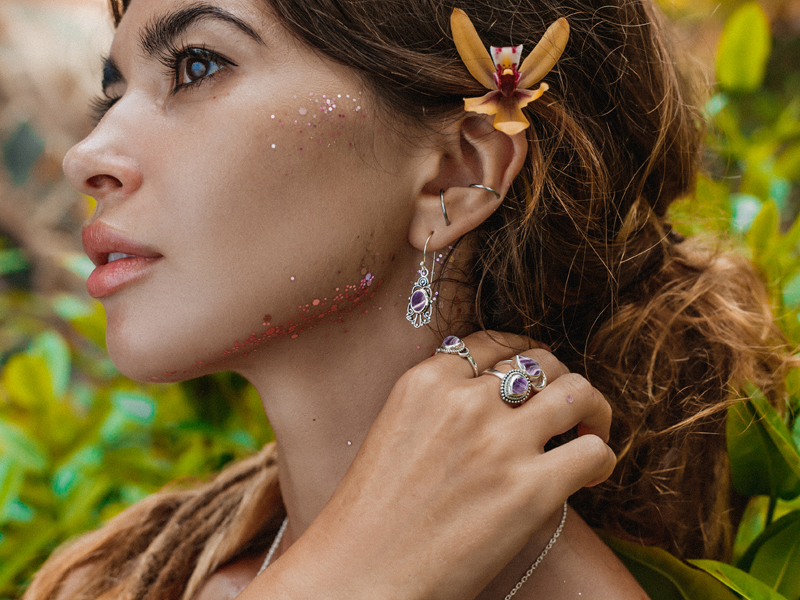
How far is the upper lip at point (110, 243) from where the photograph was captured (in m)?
0.98

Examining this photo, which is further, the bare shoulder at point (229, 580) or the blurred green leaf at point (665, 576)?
the bare shoulder at point (229, 580)

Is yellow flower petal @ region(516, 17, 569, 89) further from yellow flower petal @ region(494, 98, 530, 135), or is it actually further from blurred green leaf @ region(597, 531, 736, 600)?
blurred green leaf @ region(597, 531, 736, 600)

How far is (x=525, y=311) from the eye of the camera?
115cm

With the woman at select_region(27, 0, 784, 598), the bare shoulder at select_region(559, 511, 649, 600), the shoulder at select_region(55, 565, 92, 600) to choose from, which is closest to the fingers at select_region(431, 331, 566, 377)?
the woman at select_region(27, 0, 784, 598)

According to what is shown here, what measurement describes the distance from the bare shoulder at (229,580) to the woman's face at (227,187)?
0.55 meters

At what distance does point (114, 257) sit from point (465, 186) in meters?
0.56

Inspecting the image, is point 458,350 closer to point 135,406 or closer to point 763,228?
point 763,228

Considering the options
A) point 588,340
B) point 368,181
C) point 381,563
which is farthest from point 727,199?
point 381,563

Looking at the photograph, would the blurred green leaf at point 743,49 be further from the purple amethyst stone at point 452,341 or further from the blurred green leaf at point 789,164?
the purple amethyst stone at point 452,341

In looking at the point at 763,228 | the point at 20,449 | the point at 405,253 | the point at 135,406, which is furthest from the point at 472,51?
the point at 20,449

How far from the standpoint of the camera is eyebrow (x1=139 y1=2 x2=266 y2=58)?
3.14ft

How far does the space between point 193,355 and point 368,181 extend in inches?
14.6

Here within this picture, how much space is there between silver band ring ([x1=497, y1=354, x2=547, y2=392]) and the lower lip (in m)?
0.55

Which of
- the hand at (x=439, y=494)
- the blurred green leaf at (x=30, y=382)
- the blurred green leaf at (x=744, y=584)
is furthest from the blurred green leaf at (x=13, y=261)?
the blurred green leaf at (x=744, y=584)
